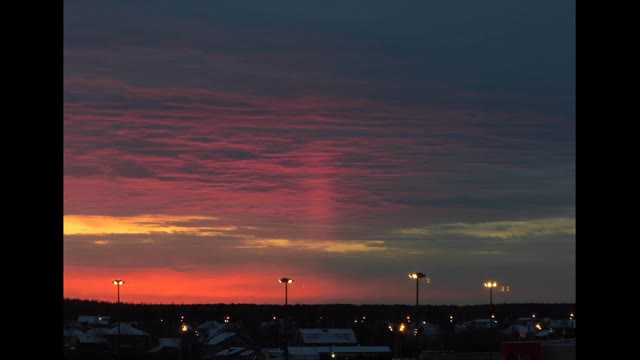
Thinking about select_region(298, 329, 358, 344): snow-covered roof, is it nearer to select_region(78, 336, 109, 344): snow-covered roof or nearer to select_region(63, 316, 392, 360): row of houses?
select_region(63, 316, 392, 360): row of houses

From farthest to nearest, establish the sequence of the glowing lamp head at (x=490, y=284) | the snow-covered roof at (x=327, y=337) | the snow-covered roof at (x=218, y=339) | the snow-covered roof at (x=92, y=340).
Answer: the snow-covered roof at (x=218, y=339) < the snow-covered roof at (x=92, y=340) < the snow-covered roof at (x=327, y=337) < the glowing lamp head at (x=490, y=284)

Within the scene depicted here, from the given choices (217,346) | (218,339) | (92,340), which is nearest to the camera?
(217,346)

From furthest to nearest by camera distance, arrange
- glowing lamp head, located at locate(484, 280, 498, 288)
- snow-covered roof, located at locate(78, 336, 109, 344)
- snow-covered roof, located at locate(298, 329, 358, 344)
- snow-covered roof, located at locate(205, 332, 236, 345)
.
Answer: snow-covered roof, located at locate(205, 332, 236, 345) → snow-covered roof, located at locate(78, 336, 109, 344) → snow-covered roof, located at locate(298, 329, 358, 344) → glowing lamp head, located at locate(484, 280, 498, 288)

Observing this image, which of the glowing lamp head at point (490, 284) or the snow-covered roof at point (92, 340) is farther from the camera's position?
the snow-covered roof at point (92, 340)

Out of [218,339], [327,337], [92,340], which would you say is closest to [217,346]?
[218,339]

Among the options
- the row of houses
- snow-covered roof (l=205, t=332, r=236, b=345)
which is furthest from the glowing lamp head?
snow-covered roof (l=205, t=332, r=236, b=345)

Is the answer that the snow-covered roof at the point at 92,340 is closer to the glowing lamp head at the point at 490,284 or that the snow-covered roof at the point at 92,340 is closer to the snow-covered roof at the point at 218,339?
the snow-covered roof at the point at 218,339

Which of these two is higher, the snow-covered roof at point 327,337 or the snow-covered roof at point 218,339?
the snow-covered roof at point 327,337

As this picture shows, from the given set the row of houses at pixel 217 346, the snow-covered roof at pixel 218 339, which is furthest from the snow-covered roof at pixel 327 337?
the snow-covered roof at pixel 218 339

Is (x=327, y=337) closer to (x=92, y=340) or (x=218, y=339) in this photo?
(x=218, y=339)

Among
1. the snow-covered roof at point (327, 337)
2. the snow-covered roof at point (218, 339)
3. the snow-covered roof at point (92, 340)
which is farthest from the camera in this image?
the snow-covered roof at point (218, 339)

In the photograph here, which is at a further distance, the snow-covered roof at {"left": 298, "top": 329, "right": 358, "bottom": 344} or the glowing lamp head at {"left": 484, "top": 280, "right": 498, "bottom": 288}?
the snow-covered roof at {"left": 298, "top": 329, "right": 358, "bottom": 344}
